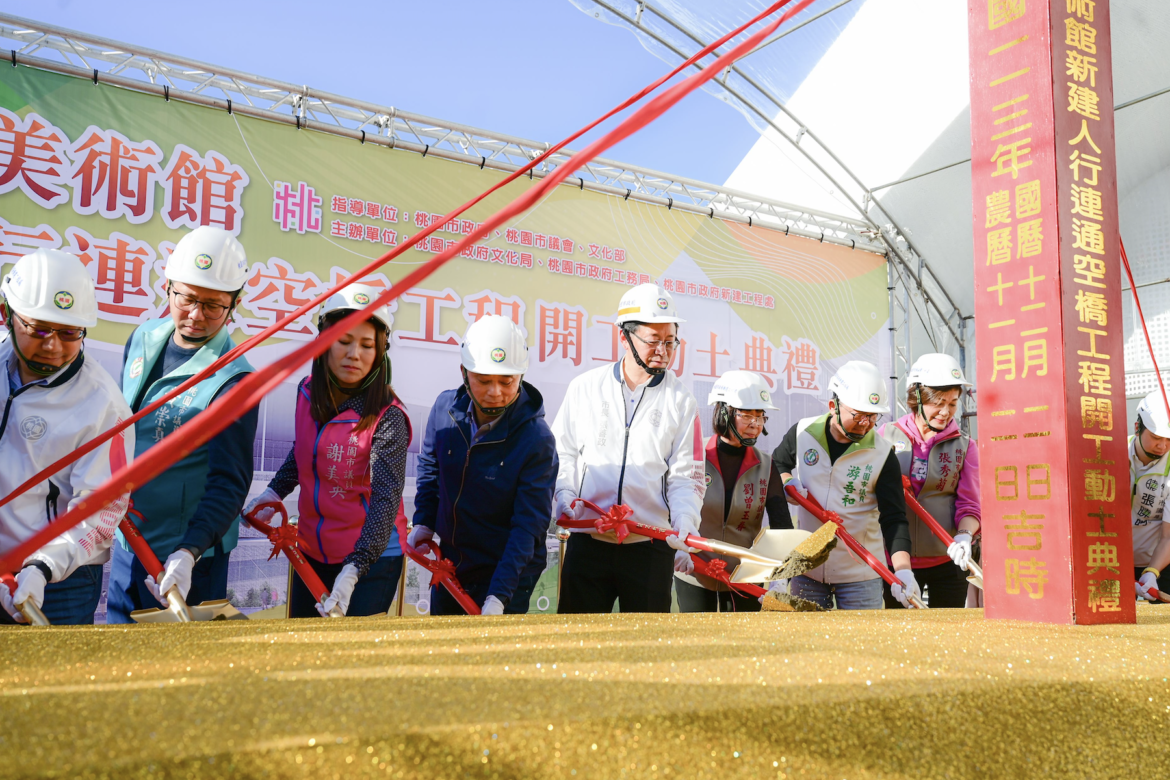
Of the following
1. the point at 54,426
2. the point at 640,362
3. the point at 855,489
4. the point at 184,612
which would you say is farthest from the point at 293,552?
the point at 855,489

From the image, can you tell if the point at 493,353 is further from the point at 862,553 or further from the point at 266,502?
the point at 862,553

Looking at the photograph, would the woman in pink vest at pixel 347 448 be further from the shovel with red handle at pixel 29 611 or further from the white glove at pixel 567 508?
the shovel with red handle at pixel 29 611

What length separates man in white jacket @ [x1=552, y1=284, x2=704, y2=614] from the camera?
329 centimetres

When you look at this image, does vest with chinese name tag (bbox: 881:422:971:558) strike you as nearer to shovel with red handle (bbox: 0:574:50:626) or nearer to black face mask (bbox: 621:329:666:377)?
black face mask (bbox: 621:329:666:377)

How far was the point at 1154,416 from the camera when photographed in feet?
16.4

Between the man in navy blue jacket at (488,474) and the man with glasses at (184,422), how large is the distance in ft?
2.41

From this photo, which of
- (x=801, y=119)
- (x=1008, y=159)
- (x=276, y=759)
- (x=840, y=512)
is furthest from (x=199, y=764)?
(x=801, y=119)

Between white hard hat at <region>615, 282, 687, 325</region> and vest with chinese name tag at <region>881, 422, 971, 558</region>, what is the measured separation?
1.67 meters

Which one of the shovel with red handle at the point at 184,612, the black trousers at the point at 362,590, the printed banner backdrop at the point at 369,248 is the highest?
the printed banner backdrop at the point at 369,248

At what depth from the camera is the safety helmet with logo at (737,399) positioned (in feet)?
13.9

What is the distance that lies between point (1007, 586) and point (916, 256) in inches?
248

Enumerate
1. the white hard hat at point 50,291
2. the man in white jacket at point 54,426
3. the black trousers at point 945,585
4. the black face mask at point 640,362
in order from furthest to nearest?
the black trousers at point 945,585
the black face mask at point 640,362
the white hard hat at point 50,291
the man in white jacket at point 54,426

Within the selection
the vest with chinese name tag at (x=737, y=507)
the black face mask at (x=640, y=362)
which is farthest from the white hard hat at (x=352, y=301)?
the vest with chinese name tag at (x=737, y=507)

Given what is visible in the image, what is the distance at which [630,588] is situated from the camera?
328 centimetres
